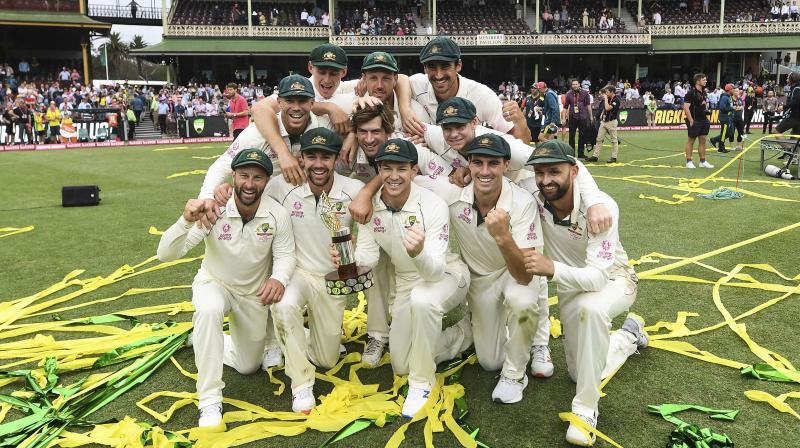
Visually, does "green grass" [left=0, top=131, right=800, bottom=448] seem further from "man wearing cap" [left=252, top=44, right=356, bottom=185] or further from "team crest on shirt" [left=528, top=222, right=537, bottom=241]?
"man wearing cap" [left=252, top=44, right=356, bottom=185]

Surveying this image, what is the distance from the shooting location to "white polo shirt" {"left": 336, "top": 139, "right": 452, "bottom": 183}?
5.15 meters

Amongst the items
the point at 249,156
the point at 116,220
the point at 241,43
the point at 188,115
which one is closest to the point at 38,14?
the point at 241,43

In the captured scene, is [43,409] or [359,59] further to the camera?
[359,59]

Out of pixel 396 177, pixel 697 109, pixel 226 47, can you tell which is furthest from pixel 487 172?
pixel 226 47

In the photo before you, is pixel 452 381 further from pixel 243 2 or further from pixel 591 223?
pixel 243 2

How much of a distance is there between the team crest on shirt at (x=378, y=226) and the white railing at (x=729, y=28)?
4290 centimetres

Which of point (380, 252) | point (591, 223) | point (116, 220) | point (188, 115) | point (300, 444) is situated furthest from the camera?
point (188, 115)

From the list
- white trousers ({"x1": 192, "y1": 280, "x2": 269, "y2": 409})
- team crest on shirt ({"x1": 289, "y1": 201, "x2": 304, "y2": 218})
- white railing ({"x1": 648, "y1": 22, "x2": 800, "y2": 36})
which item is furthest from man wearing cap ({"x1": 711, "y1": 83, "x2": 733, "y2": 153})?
white railing ({"x1": 648, "y1": 22, "x2": 800, "y2": 36})

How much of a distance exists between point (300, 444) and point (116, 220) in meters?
7.92

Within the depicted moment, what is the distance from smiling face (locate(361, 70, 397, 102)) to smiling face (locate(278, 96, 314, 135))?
1.77 feet

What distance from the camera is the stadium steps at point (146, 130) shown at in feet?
94.4

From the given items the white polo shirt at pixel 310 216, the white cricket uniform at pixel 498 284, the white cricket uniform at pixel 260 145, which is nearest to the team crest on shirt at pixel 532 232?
the white cricket uniform at pixel 498 284

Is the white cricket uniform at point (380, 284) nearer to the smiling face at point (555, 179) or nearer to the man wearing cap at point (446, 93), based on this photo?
the man wearing cap at point (446, 93)

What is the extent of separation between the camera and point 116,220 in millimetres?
10461
